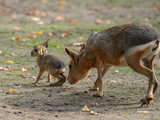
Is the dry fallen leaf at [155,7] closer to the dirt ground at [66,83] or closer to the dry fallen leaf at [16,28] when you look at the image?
the dirt ground at [66,83]

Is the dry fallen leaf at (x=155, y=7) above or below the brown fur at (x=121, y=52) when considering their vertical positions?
above

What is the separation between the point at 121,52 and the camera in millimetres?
7055

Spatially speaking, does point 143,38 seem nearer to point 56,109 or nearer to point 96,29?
point 56,109

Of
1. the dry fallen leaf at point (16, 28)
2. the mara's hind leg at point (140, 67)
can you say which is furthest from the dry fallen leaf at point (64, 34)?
the mara's hind leg at point (140, 67)

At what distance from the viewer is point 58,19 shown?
51.0 feet

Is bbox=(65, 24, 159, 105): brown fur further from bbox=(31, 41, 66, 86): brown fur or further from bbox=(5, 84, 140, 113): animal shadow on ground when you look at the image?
bbox=(31, 41, 66, 86): brown fur

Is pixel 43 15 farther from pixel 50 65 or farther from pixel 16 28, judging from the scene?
pixel 50 65

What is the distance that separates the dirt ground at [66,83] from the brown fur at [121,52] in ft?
1.30

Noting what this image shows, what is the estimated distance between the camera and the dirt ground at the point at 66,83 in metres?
6.64

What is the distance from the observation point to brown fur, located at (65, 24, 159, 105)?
684 cm

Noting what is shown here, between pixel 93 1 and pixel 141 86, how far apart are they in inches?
417

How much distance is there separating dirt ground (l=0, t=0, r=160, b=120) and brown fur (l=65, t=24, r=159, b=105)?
1.30 ft

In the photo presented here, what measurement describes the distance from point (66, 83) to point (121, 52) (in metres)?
1.99

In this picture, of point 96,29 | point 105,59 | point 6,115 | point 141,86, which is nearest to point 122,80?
point 141,86
